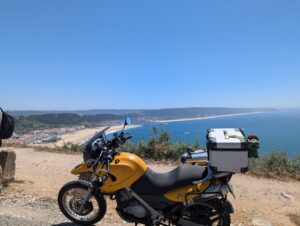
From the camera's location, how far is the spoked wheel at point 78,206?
13.4 ft

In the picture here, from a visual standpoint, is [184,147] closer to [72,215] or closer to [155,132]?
[155,132]

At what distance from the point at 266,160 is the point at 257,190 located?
2.17m

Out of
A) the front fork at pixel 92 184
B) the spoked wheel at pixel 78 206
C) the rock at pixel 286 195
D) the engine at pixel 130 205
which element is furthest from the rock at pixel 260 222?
the front fork at pixel 92 184

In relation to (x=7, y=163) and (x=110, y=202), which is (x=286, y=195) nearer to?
(x=110, y=202)

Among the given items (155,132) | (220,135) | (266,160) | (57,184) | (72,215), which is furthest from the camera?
(155,132)

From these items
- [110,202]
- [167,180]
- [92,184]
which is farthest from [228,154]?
[110,202]

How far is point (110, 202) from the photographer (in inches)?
212

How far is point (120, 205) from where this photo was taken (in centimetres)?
377

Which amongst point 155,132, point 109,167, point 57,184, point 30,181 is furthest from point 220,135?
point 155,132

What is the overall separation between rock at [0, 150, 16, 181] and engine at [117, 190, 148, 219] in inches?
133

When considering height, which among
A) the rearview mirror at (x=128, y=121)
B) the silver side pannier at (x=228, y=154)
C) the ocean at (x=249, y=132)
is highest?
the rearview mirror at (x=128, y=121)

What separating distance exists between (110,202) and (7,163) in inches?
95.0

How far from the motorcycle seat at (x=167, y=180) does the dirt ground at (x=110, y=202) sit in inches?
46.2

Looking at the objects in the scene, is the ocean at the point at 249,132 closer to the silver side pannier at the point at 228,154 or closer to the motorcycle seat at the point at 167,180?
the motorcycle seat at the point at 167,180
